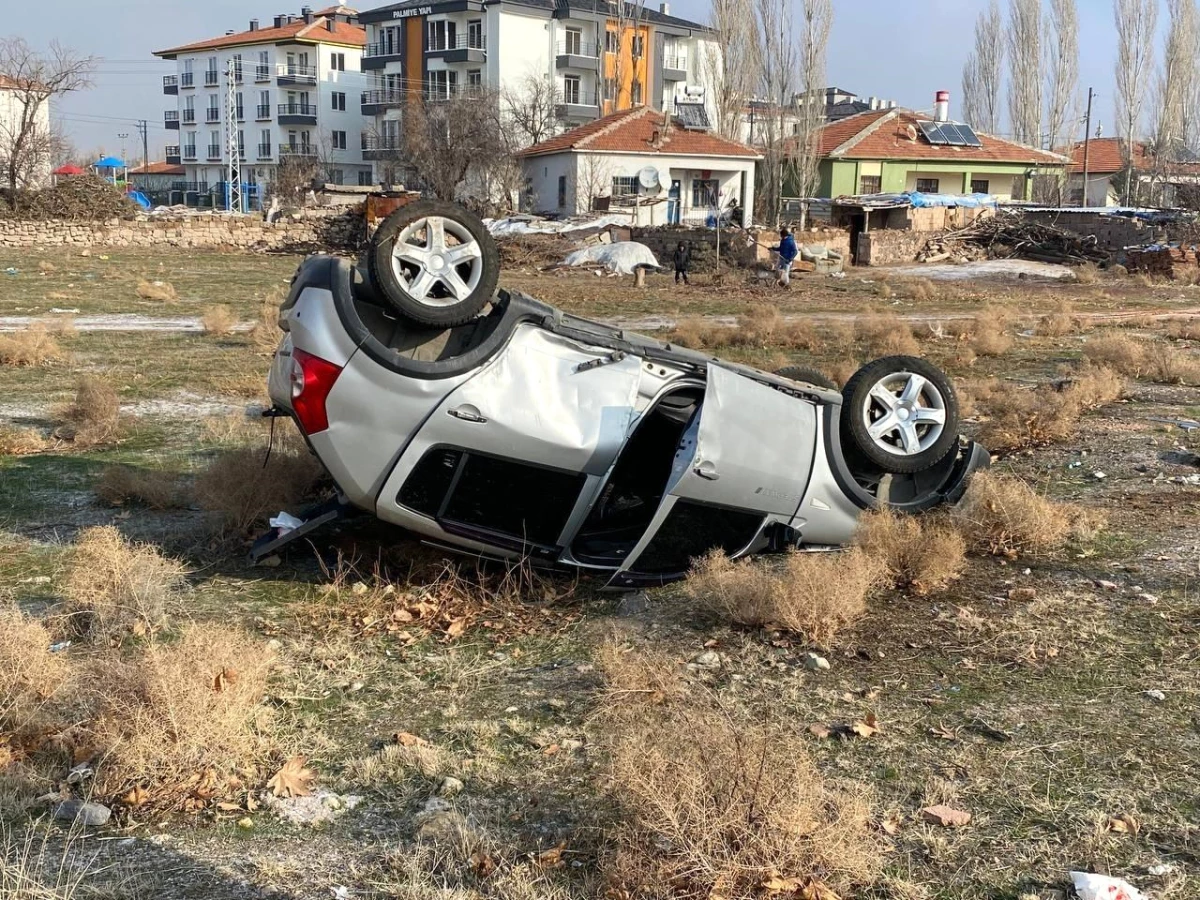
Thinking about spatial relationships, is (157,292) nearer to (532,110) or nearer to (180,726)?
(180,726)

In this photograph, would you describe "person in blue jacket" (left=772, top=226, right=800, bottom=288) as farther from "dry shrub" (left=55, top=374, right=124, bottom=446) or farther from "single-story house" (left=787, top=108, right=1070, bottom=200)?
"single-story house" (left=787, top=108, right=1070, bottom=200)

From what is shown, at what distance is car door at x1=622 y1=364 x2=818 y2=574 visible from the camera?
566 centimetres

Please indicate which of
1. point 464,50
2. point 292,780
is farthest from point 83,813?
point 464,50

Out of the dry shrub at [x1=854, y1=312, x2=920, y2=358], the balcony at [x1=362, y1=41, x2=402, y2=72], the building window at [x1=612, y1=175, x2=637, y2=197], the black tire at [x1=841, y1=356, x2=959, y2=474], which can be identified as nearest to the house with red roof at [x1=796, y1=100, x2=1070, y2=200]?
the building window at [x1=612, y1=175, x2=637, y2=197]

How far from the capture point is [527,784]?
13.3 ft

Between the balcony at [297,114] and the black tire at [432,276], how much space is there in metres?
81.6

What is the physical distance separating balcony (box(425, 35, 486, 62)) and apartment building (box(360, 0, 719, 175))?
6 centimetres

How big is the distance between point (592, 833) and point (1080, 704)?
88.3 inches

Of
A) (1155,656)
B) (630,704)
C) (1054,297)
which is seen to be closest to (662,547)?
(630,704)

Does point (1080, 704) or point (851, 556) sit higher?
point (851, 556)

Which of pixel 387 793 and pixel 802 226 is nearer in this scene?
pixel 387 793

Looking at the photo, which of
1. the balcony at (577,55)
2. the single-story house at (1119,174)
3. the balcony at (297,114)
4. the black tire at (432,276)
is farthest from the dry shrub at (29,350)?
the balcony at (297,114)

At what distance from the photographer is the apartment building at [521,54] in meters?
70.4

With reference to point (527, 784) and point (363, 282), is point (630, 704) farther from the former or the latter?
point (363, 282)
